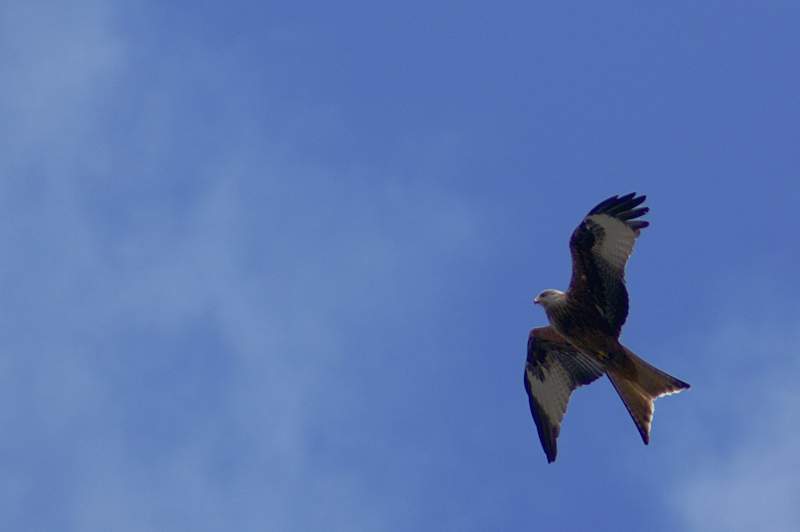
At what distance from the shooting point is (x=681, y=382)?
1382 cm

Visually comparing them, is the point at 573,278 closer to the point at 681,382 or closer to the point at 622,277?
the point at 622,277

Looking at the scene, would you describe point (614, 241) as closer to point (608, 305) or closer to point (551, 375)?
point (608, 305)

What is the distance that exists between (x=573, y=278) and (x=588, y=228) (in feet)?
1.76

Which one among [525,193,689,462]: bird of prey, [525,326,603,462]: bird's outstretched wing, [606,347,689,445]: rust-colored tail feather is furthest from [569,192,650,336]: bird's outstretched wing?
[525,326,603,462]: bird's outstretched wing

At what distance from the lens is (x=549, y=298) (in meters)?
14.6

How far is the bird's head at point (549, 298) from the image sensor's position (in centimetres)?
1455

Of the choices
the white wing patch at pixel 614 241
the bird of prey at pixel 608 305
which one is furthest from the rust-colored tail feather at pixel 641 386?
the white wing patch at pixel 614 241

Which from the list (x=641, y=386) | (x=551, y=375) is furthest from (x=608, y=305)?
(x=551, y=375)

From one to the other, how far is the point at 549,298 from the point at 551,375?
129cm

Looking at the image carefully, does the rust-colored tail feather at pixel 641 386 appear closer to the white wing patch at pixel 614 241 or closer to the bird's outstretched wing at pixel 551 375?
the white wing patch at pixel 614 241

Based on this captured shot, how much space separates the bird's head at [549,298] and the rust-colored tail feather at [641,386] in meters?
0.86

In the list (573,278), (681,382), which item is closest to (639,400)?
(681,382)

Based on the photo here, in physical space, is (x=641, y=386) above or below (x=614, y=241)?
below

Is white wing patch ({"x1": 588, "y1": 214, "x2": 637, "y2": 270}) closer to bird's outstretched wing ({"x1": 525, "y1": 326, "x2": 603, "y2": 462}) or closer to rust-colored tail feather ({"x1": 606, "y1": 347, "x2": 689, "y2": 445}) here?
rust-colored tail feather ({"x1": 606, "y1": 347, "x2": 689, "y2": 445})
